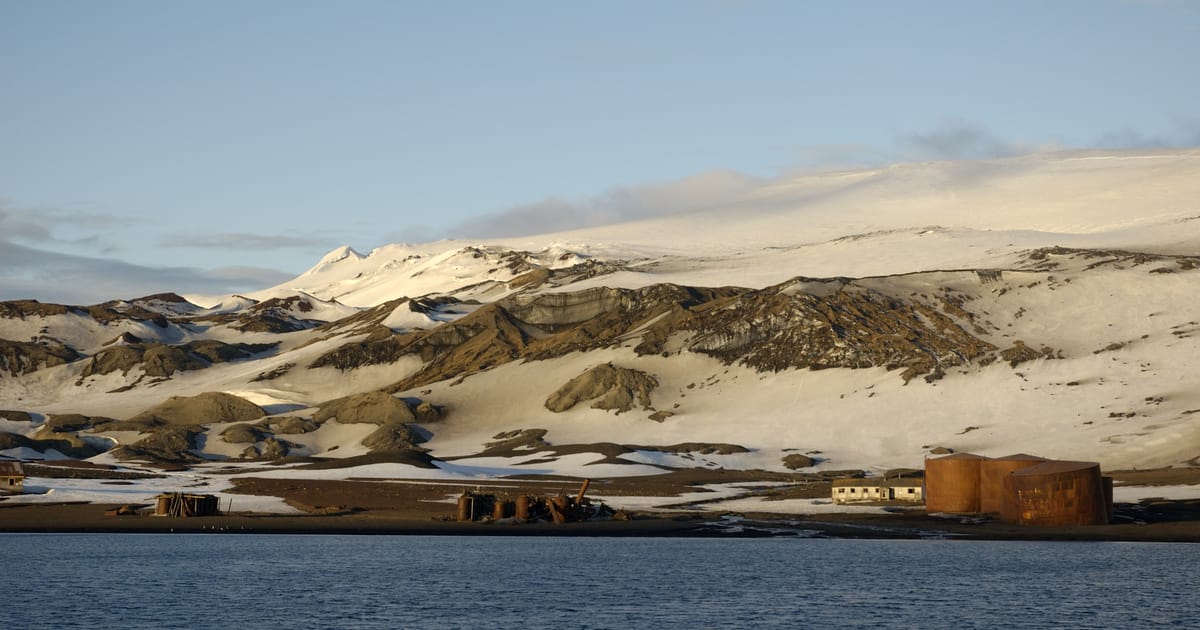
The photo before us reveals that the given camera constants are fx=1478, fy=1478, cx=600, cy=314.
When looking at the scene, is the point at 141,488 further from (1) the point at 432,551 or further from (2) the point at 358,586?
(2) the point at 358,586

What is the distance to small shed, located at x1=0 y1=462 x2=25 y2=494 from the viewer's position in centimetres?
10338

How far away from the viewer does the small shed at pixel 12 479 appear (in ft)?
339

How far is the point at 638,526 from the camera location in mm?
92688

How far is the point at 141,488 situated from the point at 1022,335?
384 feet

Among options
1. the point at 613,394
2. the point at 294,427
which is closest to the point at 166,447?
the point at 294,427

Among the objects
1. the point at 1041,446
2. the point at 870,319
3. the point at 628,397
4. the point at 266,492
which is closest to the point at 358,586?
the point at 266,492

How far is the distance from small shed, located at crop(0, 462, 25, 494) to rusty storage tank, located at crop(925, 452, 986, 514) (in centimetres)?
6307

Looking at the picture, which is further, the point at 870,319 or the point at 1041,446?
the point at 870,319

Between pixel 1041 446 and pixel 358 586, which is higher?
pixel 1041 446

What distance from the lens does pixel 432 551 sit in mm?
82562

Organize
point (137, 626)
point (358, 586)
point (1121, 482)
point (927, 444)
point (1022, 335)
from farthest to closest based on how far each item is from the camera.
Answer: point (1022, 335), point (927, 444), point (1121, 482), point (358, 586), point (137, 626)

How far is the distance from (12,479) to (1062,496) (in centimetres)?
7100

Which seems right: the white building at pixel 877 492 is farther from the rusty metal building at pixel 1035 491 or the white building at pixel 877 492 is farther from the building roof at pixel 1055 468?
the building roof at pixel 1055 468

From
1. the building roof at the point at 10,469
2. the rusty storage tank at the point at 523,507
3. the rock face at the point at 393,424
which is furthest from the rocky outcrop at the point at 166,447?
the rusty storage tank at the point at 523,507
